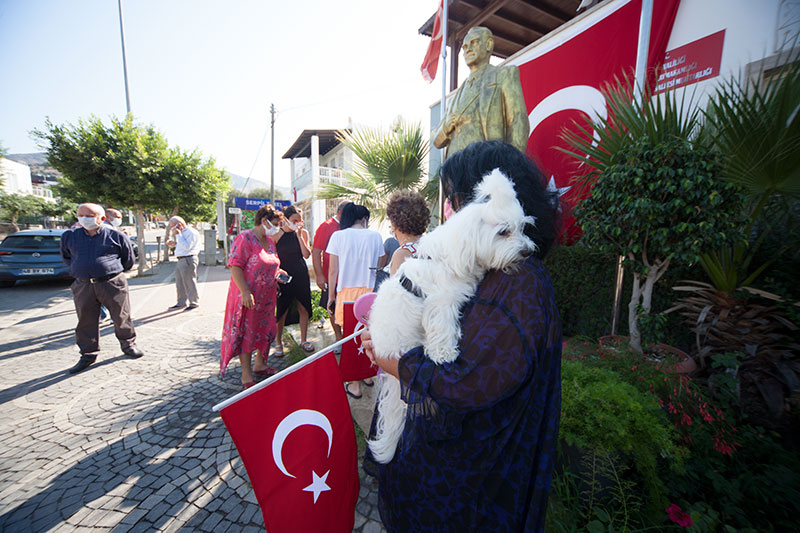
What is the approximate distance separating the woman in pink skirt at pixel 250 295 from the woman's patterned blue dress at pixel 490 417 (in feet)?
8.29

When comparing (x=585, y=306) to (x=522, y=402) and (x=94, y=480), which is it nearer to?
(x=522, y=402)

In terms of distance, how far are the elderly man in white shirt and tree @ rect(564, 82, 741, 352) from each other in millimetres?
7399

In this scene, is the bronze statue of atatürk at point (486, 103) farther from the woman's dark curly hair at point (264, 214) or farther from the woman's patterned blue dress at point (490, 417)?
the woman's patterned blue dress at point (490, 417)

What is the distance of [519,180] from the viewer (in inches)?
39.9

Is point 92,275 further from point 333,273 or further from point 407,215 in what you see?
point 407,215

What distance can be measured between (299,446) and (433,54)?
604 centimetres

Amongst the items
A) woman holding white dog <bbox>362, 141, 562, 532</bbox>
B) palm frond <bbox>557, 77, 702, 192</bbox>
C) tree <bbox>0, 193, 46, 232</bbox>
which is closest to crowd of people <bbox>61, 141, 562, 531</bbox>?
woman holding white dog <bbox>362, 141, 562, 532</bbox>

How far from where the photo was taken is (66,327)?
5.48 metres

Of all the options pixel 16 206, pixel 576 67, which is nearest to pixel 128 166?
pixel 576 67

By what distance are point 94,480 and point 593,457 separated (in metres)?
3.28

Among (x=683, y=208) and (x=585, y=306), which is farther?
(x=585, y=306)

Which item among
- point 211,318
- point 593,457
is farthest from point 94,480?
point 211,318

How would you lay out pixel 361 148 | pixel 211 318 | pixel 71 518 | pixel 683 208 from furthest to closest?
pixel 211 318
pixel 361 148
pixel 683 208
pixel 71 518

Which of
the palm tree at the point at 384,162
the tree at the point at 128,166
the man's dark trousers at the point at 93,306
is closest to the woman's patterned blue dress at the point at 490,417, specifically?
the palm tree at the point at 384,162
